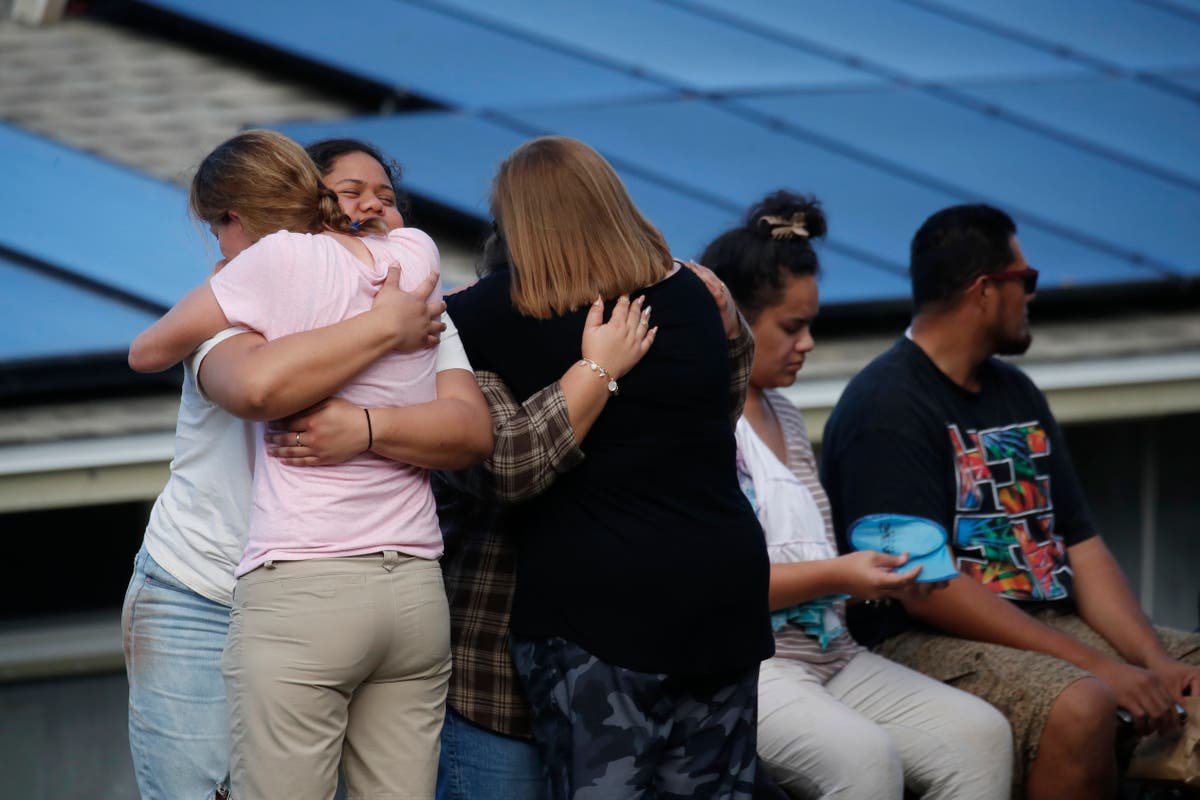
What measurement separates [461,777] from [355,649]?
0.62 meters

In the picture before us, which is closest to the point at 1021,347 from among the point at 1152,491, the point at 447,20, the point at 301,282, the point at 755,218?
the point at 755,218

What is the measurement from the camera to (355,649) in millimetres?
2385

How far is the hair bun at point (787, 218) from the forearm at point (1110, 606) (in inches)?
48.6

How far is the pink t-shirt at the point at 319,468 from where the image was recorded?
7.91 ft

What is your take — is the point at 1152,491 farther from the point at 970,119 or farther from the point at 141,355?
the point at 141,355

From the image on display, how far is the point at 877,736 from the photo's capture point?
10.8 feet

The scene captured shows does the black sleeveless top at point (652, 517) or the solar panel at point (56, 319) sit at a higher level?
the black sleeveless top at point (652, 517)

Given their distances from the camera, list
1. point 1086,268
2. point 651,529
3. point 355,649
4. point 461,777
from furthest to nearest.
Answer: point 1086,268
point 461,777
point 651,529
point 355,649

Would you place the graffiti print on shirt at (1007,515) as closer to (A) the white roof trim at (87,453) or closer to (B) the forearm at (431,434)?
(B) the forearm at (431,434)

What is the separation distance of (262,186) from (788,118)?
11.8 ft

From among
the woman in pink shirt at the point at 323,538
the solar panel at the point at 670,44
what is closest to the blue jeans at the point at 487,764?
the woman in pink shirt at the point at 323,538

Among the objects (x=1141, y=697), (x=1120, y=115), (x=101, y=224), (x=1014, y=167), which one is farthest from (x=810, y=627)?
(x=1120, y=115)

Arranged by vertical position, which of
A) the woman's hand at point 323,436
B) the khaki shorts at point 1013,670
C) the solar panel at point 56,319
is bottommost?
the solar panel at point 56,319

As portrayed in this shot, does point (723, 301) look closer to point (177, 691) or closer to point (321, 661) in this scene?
point (321, 661)
